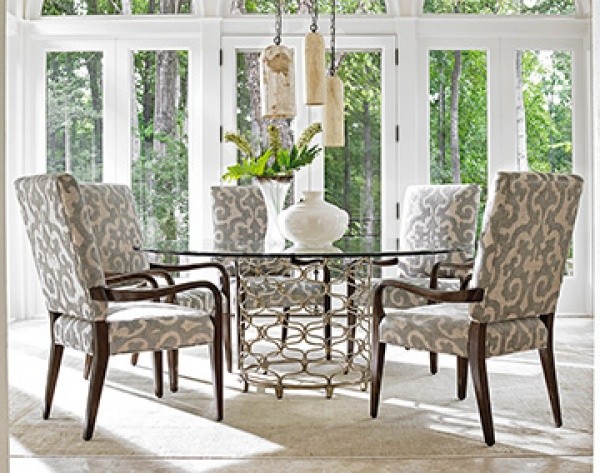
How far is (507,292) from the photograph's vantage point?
3.26 meters

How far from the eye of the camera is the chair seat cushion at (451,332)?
3.27m

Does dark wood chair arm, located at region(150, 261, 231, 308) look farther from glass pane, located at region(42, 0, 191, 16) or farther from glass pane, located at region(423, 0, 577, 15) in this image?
glass pane, located at region(423, 0, 577, 15)

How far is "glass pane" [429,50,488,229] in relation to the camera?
270 inches

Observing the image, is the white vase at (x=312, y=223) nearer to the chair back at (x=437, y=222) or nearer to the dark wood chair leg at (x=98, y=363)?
the chair back at (x=437, y=222)

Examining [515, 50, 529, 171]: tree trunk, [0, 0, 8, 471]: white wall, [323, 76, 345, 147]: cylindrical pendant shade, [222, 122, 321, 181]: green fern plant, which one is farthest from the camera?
[515, 50, 529, 171]: tree trunk

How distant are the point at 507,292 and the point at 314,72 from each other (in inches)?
48.9

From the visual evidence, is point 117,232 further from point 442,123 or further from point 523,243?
point 442,123

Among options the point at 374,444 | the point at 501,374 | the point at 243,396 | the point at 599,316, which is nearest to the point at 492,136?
the point at 501,374

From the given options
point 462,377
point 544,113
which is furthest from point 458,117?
point 462,377

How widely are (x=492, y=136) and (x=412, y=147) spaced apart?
65 centimetres

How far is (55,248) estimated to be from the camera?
3.37m

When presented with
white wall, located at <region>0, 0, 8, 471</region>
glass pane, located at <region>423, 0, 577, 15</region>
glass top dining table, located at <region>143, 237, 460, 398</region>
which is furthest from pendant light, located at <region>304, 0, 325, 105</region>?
glass pane, located at <region>423, 0, 577, 15</region>

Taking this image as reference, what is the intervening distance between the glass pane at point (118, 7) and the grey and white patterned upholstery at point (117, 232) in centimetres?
266

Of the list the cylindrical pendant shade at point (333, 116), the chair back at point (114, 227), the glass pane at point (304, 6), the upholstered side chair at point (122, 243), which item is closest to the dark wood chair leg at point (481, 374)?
the cylindrical pendant shade at point (333, 116)
